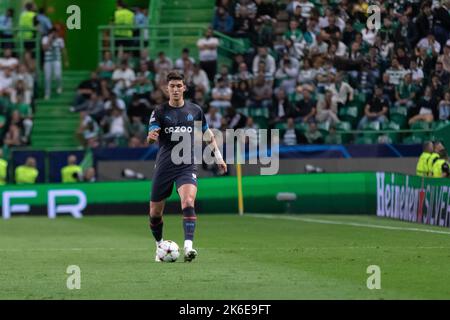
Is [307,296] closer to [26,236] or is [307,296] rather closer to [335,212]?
[26,236]

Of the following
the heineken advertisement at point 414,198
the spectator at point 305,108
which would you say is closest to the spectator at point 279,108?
the spectator at point 305,108

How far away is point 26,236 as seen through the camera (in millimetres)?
24172

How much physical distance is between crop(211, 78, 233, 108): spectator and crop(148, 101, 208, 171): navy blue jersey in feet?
54.4

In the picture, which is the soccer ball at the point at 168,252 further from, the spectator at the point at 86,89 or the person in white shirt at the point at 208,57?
the spectator at the point at 86,89

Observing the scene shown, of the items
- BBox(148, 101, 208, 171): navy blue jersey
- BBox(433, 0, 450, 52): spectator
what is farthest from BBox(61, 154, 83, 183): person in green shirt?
BBox(148, 101, 208, 171): navy blue jersey

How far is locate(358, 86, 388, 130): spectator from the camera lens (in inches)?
1252

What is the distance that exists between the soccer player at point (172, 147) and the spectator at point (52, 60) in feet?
68.5

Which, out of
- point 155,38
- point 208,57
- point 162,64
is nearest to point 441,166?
point 208,57

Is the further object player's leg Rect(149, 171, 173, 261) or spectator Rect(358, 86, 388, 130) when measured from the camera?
spectator Rect(358, 86, 388, 130)

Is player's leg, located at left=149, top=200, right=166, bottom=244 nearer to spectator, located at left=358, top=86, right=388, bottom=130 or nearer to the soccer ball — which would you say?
the soccer ball

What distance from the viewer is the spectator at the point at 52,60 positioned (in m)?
37.6

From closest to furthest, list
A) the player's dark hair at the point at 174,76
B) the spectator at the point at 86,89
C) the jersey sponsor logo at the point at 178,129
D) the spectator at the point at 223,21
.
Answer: the player's dark hair at the point at 174,76, the jersey sponsor logo at the point at 178,129, the spectator at the point at 86,89, the spectator at the point at 223,21

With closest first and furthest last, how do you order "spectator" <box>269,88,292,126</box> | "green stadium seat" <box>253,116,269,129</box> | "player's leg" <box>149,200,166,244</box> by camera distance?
Answer: "player's leg" <box>149,200,166,244</box> < "green stadium seat" <box>253,116,269,129</box> < "spectator" <box>269,88,292,126</box>

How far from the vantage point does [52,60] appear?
37.8 metres
